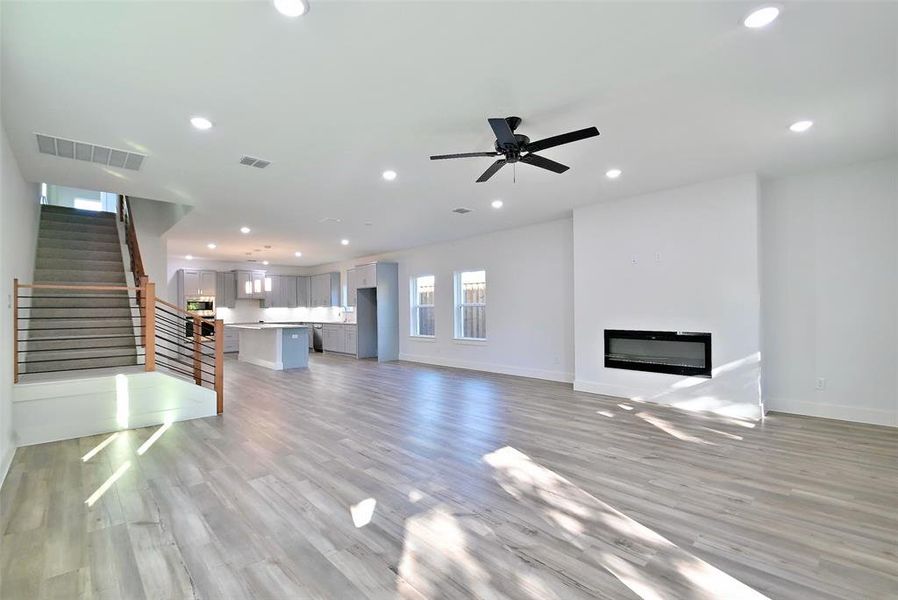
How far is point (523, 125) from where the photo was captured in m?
3.46

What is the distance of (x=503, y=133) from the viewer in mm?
3150

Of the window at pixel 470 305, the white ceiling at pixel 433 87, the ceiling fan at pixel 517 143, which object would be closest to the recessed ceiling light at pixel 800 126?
the white ceiling at pixel 433 87

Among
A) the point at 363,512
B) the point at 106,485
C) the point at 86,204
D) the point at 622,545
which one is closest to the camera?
the point at 622,545

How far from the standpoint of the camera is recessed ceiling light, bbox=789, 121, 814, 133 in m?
3.52

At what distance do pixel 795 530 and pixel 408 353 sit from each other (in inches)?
332

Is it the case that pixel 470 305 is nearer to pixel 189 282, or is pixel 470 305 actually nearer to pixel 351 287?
pixel 351 287

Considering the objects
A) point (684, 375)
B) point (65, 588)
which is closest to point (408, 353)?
point (684, 375)

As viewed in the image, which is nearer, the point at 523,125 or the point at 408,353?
the point at 523,125

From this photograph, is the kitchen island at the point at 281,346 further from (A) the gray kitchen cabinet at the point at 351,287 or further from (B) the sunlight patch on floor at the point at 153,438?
(B) the sunlight patch on floor at the point at 153,438

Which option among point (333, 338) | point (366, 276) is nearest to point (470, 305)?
point (366, 276)

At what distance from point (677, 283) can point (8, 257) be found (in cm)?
711

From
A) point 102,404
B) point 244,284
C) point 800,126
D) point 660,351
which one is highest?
point 800,126

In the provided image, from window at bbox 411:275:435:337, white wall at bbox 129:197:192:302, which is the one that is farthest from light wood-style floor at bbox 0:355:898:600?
window at bbox 411:275:435:337

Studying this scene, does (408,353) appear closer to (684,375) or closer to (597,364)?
(597,364)
